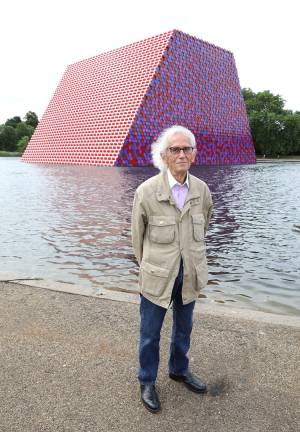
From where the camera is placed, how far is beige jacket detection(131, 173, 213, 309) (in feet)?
8.66

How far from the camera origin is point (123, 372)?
3109 millimetres

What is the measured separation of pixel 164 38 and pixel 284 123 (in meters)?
39.8

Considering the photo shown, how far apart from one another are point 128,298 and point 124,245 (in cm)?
375

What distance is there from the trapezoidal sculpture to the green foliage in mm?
24313

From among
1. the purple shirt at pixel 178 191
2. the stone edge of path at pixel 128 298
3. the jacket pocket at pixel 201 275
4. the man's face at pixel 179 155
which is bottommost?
the stone edge of path at pixel 128 298

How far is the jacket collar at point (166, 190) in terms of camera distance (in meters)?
2.63

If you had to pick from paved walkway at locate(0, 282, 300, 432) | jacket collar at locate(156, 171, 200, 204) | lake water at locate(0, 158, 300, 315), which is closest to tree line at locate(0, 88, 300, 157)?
lake water at locate(0, 158, 300, 315)

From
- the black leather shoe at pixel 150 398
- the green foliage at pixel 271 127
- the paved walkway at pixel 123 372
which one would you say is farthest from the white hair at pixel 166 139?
the green foliage at pixel 271 127

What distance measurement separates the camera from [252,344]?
3.50 meters


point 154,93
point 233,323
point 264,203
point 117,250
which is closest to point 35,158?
point 154,93

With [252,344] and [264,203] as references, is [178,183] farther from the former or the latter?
[264,203]

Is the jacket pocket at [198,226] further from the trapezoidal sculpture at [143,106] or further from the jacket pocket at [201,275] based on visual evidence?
the trapezoidal sculpture at [143,106]

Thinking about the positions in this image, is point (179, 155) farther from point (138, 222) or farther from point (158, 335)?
point (158, 335)

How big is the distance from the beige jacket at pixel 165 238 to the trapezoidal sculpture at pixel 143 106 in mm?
31406
